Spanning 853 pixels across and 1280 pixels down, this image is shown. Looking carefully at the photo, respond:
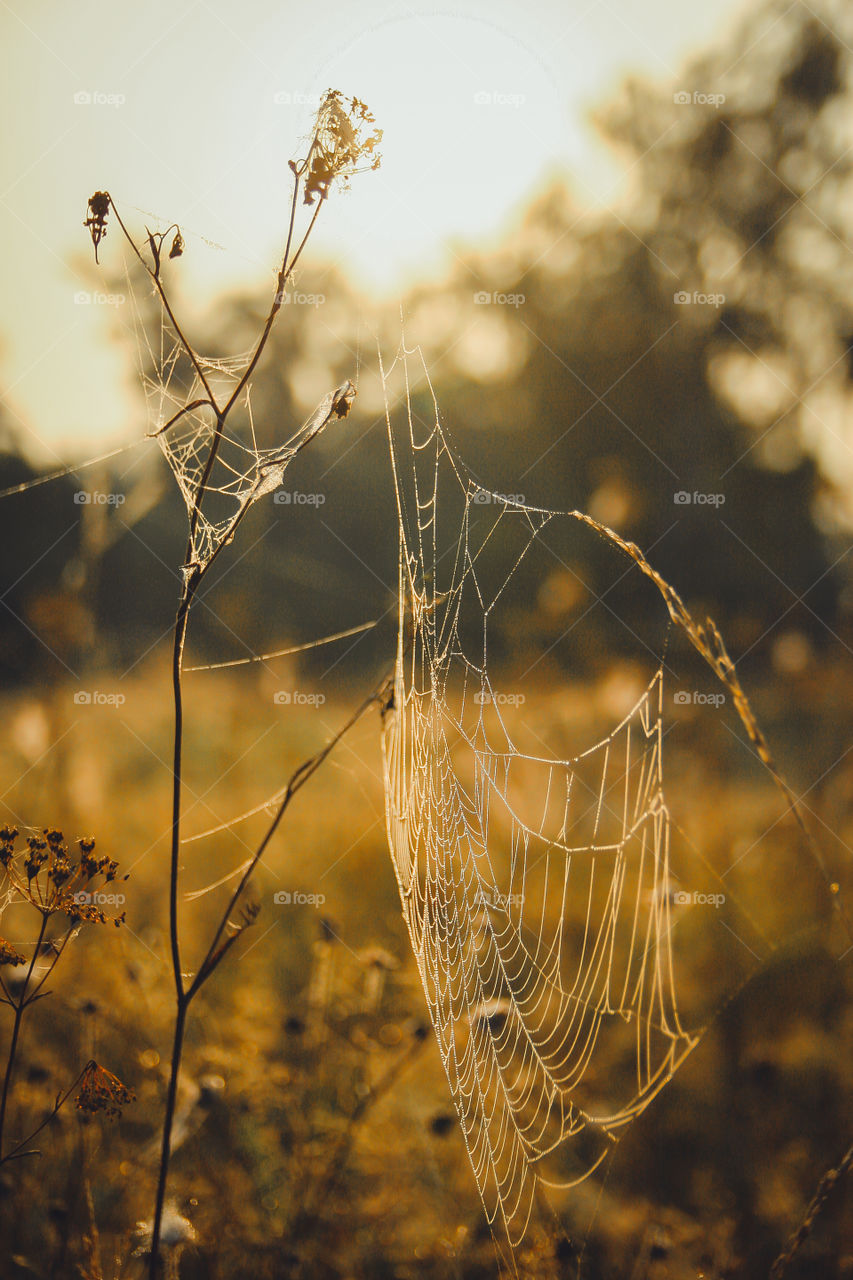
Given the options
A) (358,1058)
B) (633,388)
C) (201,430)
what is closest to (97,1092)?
(358,1058)

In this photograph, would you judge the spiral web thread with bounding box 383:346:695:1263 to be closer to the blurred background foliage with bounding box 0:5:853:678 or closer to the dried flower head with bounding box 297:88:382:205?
the blurred background foliage with bounding box 0:5:853:678

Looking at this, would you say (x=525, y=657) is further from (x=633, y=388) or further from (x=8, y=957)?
(x=8, y=957)

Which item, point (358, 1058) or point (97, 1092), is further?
point (358, 1058)

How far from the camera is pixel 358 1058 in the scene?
125 cm

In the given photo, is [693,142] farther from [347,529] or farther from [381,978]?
[381,978]

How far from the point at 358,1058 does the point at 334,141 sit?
1.24m

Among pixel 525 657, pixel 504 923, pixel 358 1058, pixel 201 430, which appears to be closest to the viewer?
pixel 201 430

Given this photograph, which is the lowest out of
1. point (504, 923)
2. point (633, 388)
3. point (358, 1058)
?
point (358, 1058)

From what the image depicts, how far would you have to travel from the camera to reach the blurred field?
110 cm

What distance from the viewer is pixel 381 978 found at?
131 centimetres

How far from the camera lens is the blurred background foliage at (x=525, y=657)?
1.14 meters

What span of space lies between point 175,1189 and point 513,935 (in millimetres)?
704

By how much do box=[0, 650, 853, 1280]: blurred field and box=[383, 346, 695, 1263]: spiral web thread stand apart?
0.05m

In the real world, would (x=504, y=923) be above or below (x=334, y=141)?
below
